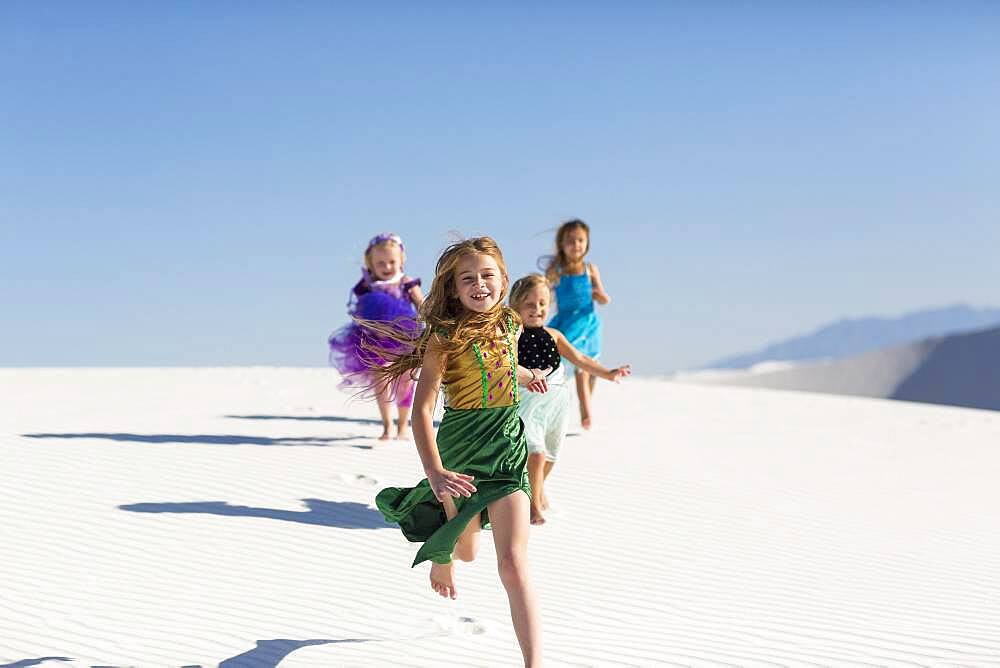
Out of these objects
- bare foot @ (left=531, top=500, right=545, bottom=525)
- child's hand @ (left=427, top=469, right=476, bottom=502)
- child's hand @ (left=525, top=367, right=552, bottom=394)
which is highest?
child's hand @ (left=525, top=367, right=552, bottom=394)

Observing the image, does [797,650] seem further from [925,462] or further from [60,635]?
[925,462]

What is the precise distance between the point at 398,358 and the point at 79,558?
2.93 metres

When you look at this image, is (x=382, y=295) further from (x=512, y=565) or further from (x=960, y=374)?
(x=960, y=374)

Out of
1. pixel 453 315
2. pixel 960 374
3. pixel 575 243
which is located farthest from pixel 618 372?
pixel 960 374

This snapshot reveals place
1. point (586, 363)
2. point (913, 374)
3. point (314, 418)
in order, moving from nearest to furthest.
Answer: point (586, 363) < point (314, 418) < point (913, 374)

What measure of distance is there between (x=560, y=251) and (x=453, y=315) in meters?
5.59

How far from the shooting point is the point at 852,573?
6551 millimetres

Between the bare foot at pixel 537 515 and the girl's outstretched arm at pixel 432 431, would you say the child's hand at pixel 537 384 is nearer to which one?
the girl's outstretched arm at pixel 432 431

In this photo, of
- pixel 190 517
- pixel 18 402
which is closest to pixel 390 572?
pixel 190 517

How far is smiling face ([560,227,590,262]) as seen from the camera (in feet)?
31.1

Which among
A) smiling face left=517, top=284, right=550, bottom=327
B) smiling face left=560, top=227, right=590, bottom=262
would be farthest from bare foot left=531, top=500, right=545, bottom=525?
smiling face left=560, top=227, right=590, bottom=262

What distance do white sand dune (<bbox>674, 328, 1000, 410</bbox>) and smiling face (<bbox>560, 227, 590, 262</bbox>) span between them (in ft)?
120

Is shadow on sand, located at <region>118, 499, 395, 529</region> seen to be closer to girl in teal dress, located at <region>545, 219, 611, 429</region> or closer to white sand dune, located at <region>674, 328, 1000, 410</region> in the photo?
girl in teal dress, located at <region>545, 219, 611, 429</region>

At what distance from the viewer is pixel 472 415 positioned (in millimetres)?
4094
